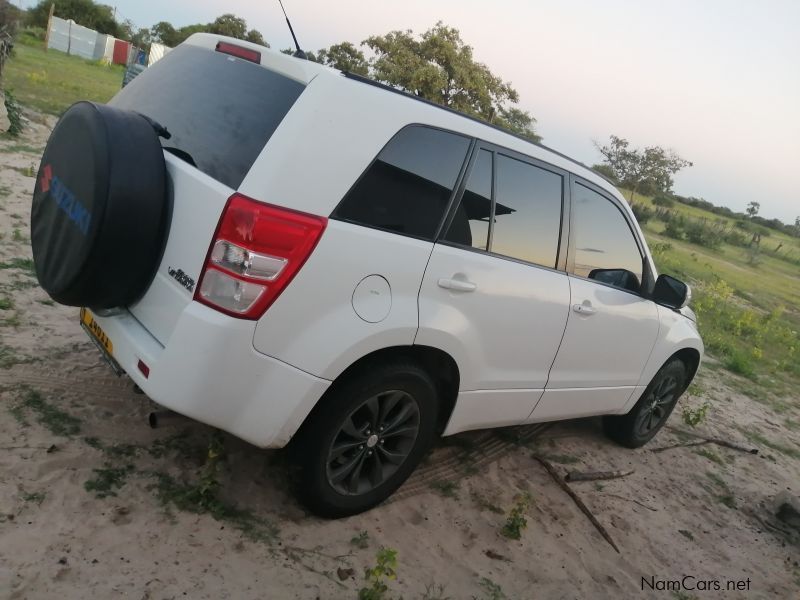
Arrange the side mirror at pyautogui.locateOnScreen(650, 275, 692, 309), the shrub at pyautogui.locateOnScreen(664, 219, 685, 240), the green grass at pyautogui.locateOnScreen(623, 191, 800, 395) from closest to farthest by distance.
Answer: the side mirror at pyautogui.locateOnScreen(650, 275, 692, 309)
the green grass at pyautogui.locateOnScreen(623, 191, 800, 395)
the shrub at pyautogui.locateOnScreen(664, 219, 685, 240)

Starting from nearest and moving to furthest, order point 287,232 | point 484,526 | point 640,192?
1. point 287,232
2. point 484,526
3. point 640,192

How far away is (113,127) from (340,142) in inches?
35.5

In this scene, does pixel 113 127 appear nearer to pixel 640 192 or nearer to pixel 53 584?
pixel 53 584

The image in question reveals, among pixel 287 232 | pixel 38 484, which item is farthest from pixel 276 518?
pixel 287 232

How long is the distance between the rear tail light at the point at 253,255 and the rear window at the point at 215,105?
0.62 feet

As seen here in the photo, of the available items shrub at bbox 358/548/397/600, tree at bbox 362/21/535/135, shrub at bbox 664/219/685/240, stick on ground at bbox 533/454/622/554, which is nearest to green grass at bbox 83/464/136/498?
shrub at bbox 358/548/397/600

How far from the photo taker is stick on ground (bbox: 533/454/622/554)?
3533mm

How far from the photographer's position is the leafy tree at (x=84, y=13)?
1697 inches

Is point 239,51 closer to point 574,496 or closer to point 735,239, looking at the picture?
point 574,496

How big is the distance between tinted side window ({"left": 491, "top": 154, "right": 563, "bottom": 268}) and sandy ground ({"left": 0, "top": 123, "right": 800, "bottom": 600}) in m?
1.40

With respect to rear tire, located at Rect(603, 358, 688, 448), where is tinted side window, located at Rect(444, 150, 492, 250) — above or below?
above

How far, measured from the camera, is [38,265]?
9.05ft

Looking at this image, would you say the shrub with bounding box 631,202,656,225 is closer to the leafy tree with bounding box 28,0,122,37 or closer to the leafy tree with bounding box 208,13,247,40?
the leafy tree with bounding box 208,13,247,40

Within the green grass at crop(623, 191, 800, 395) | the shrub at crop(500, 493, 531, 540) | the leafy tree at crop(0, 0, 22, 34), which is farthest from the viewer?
the green grass at crop(623, 191, 800, 395)
